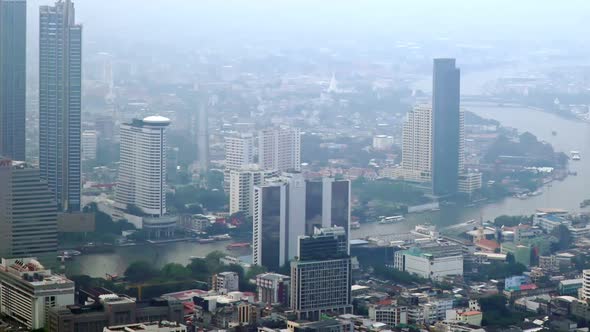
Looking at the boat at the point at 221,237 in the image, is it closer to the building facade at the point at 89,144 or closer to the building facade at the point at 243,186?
the building facade at the point at 243,186

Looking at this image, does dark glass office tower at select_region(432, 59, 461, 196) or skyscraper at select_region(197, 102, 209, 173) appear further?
A: dark glass office tower at select_region(432, 59, 461, 196)

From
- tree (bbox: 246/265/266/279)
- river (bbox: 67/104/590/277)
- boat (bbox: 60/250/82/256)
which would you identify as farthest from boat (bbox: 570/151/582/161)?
boat (bbox: 60/250/82/256)

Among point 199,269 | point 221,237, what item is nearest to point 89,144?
point 221,237

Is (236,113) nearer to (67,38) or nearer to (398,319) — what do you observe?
(67,38)

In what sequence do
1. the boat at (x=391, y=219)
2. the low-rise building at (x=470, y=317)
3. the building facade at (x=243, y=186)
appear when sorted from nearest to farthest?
1. the low-rise building at (x=470, y=317)
2. the building facade at (x=243, y=186)
3. the boat at (x=391, y=219)

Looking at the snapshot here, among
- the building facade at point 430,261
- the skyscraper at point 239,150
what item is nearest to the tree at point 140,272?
the building facade at point 430,261

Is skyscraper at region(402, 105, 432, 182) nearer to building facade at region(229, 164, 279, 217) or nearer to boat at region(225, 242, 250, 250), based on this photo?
building facade at region(229, 164, 279, 217)
